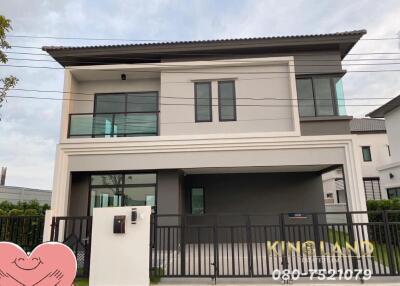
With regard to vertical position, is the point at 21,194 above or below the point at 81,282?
above

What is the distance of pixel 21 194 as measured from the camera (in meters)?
15.6

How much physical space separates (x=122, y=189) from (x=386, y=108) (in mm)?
14867

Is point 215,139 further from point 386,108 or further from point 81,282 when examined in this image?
point 386,108

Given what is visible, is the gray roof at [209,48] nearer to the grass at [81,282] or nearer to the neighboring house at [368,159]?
the grass at [81,282]

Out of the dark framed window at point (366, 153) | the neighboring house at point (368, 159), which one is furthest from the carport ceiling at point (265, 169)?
the dark framed window at point (366, 153)

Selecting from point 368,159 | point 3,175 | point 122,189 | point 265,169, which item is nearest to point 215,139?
point 265,169

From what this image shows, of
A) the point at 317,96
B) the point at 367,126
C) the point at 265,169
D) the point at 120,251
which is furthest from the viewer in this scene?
the point at 367,126

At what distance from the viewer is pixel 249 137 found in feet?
31.5

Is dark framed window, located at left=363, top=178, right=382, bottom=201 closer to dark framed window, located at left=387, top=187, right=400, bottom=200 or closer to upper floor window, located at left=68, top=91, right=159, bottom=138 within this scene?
dark framed window, located at left=387, top=187, right=400, bottom=200

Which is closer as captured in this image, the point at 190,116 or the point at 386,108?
the point at 190,116

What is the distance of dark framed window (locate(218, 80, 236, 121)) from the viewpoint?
10438 mm

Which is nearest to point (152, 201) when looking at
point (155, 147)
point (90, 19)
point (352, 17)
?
point (155, 147)

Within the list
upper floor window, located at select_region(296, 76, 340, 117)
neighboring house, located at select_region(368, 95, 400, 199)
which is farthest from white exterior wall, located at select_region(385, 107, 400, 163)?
upper floor window, located at select_region(296, 76, 340, 117)

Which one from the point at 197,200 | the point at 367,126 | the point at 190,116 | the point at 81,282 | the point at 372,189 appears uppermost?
the point at 367,126
